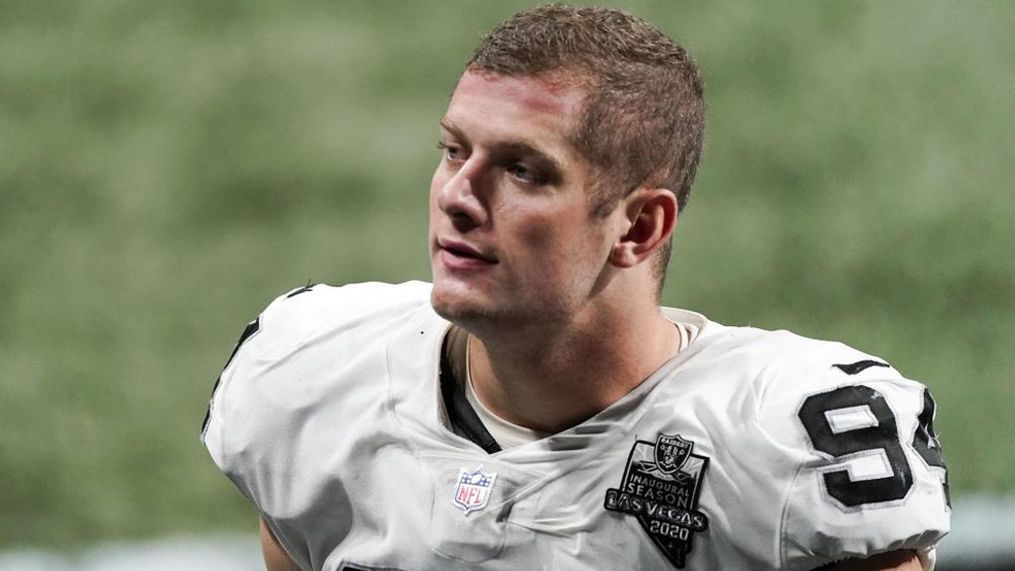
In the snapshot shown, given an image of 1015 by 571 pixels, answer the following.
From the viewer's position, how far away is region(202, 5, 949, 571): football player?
9.01ft

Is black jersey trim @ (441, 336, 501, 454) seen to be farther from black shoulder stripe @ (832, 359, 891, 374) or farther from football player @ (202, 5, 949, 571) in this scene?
black shoulder stripe @ (832, 359, 891, 374)

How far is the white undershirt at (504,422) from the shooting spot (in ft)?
9.89

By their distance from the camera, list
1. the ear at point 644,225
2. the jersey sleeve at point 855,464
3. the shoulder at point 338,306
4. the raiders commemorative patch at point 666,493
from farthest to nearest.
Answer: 1. the shoulder at point 338,306
2. the ear at point 644,225
3. the raiders commemorative patch at point 666,493
4. the jersey sleeve at point 855,464

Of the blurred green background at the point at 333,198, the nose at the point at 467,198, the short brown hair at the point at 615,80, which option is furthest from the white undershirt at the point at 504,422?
the blurred green background at the point at 333,198

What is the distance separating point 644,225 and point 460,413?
451 millimetres

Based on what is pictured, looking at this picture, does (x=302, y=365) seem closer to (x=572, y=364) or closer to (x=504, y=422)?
(x=504, y=422)

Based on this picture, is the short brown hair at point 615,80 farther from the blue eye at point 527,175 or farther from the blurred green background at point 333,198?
the blurred green background at point 333,198

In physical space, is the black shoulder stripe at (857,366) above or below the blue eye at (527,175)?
below

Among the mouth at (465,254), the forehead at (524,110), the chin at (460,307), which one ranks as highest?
the forehead at (524,110)

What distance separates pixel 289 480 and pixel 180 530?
232 cm

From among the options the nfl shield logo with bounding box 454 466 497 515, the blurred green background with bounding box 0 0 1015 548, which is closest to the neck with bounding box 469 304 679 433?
the nfl shield logo with bounding box 454 466 497 515

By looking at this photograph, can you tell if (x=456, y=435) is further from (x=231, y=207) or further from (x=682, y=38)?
(x=682, y=38)

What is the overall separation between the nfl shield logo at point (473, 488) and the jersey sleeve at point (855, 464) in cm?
46

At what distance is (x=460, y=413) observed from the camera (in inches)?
121
